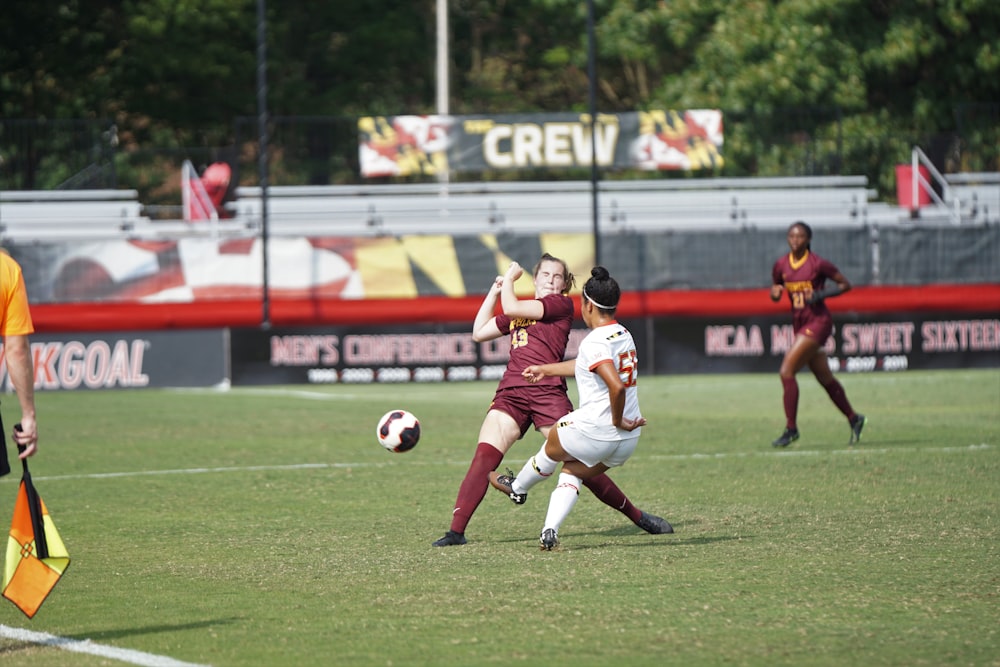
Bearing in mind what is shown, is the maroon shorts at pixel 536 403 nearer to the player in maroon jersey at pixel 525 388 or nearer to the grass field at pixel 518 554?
the player in maroon jersey at pixel 525 388

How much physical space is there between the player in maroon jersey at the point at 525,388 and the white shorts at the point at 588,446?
428mm

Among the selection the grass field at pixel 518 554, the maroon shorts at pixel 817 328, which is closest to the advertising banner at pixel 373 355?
the grass field at pixel 518 554

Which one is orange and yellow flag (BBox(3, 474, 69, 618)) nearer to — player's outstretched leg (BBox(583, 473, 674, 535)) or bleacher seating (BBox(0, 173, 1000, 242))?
player's outstretched leg (BBox(583, 473, 674, 535))

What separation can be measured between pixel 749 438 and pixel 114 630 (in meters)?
9.73

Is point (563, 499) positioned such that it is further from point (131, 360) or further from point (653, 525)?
point (131, 360)

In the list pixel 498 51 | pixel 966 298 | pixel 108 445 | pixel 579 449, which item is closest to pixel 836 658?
pixel 579 449

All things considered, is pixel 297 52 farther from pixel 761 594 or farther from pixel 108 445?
pixel 761 594

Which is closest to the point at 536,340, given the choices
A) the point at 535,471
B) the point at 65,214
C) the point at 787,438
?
the point at 535,471

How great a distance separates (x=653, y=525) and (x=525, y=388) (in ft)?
3.96

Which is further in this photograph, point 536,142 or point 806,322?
point 536,142

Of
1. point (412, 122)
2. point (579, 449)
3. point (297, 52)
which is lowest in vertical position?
point (579, 449)

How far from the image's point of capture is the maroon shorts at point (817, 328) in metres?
15.2

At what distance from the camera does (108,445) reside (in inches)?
651

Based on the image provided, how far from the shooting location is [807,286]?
1541 cm
